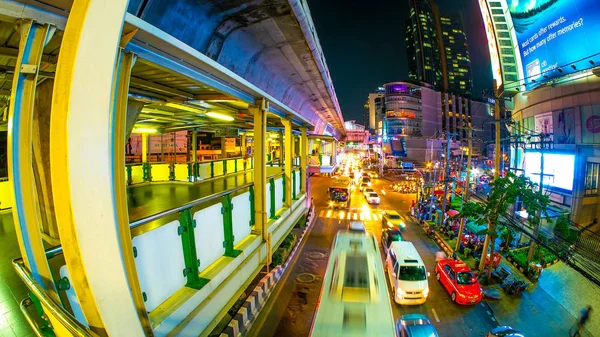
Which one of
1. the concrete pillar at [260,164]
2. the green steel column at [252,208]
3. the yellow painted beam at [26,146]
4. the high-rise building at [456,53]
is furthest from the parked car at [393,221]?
the high-rise building at [456,53]

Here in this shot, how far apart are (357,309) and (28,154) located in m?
6.70

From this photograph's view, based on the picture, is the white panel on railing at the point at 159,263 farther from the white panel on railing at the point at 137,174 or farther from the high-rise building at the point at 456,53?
the high-rise building at the point at 456,53

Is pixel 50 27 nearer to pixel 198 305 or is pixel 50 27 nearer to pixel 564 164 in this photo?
pixel 198 305

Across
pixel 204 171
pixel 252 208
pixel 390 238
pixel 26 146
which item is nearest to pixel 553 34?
pixel 390 238

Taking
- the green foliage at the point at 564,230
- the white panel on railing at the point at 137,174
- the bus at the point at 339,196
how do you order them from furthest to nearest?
the bus at the point at 339,196 → the green foliage at the point at 564,230 → the white panel on railing at the point at 137,174

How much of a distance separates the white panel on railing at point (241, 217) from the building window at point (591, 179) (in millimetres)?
23738

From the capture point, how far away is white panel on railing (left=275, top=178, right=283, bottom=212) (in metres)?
8.37

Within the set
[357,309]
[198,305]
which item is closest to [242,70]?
[198,305]

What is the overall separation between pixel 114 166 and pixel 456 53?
178 m

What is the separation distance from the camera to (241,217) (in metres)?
5.66

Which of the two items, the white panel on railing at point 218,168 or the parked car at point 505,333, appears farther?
the white panel on railing at point 218,168

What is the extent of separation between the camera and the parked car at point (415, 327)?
7258 mm

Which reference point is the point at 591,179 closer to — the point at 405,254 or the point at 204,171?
the point at 405,254

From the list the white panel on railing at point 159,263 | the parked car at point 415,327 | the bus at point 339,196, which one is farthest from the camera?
the bus at point 339,196
